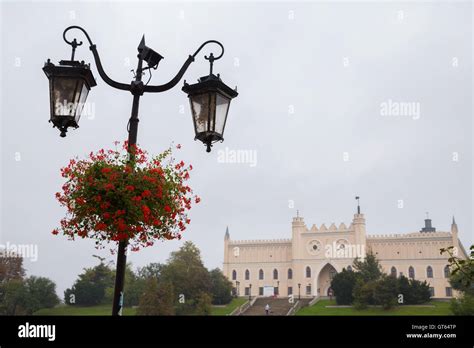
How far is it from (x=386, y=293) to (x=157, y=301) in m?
21.4

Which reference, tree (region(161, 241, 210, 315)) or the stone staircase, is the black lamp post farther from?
the stone staircase

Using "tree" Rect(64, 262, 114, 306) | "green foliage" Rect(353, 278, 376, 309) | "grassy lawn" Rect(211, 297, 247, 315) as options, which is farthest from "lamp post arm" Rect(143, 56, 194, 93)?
"tree" Rect(64, 262, 114, 306)

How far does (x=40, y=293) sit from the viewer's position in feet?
159

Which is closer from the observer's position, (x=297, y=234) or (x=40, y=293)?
(x=40, y=293)

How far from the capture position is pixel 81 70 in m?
5.30

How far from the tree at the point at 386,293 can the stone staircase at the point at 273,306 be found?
10439mm

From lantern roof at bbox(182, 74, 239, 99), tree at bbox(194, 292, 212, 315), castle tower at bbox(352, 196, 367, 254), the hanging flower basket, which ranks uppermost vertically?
castle tower at bbox(352, 196, 367, 254)

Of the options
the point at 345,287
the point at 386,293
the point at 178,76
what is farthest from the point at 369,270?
the point at 178,76

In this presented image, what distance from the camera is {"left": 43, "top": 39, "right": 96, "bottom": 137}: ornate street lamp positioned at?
5281 millimetres

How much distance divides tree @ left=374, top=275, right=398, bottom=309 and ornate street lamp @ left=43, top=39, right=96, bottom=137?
4479 cm

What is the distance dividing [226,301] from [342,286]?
13711mm

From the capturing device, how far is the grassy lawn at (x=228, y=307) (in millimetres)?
50072

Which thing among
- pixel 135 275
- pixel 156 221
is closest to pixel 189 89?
pixel 156 221
